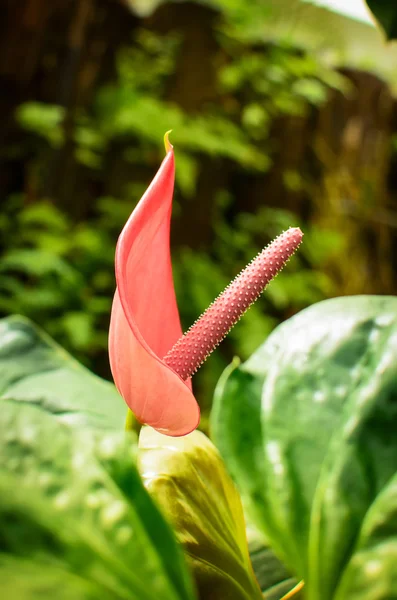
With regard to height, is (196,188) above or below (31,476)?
below

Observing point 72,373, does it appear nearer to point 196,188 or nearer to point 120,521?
point 120,521

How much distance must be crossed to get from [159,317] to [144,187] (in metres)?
1.35

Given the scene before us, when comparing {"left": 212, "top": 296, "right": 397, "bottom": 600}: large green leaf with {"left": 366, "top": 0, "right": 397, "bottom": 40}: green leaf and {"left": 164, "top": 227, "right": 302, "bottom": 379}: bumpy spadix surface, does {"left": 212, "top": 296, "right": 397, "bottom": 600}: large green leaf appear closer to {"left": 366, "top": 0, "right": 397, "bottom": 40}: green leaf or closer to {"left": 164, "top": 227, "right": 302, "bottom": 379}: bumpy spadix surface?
{"left": 164, "top": 227, "right": 302, "bottom": 379}: bumpy spadix surface

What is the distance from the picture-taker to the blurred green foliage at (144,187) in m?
1.34

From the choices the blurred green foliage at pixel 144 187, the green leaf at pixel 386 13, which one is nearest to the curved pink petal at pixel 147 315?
the green leaf at pixel 386 13

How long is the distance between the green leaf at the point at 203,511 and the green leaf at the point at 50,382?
57mm

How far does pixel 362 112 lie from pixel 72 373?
7.12 ft

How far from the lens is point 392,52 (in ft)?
8.67

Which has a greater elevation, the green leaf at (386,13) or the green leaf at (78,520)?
the green leaf at (386,13)

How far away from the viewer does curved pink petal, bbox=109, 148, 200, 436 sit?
0.73 ft

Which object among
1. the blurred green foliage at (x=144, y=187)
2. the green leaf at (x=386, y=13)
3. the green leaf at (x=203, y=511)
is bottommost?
the blurred green foliage at (x=144, y=187)

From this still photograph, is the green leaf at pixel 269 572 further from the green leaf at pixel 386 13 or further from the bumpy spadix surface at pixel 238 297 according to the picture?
the green leaf at pixel 386 13

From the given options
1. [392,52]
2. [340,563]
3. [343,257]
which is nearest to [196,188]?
[343,257]

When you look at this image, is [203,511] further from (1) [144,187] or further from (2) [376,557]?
(1) [144,187]
